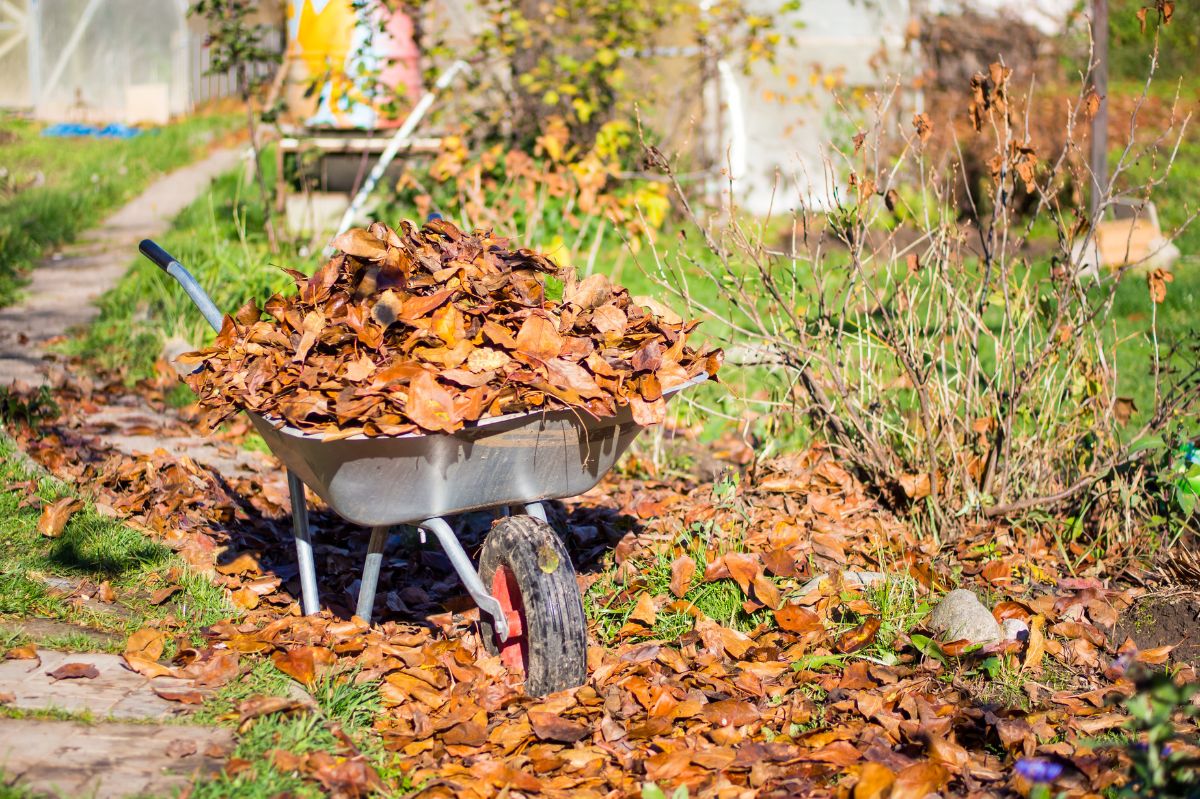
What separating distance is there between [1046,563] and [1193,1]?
47.3ft

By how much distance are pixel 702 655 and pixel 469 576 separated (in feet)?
2.38

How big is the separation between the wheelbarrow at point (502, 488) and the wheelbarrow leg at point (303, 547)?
240mm

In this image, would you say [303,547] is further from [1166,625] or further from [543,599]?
[1166,625]

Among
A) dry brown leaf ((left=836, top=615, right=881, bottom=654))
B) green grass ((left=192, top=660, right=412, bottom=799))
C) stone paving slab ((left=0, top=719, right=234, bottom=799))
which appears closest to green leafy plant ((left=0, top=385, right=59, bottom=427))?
green grass ((left=192, top=660, right=412, bottom=799))

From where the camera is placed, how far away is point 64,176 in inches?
418

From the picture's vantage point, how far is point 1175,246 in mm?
8461

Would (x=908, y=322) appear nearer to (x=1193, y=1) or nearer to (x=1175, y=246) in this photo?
(x=1175, y=246)

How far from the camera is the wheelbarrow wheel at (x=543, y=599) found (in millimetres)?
2758

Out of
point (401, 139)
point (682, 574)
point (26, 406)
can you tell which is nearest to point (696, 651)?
point (682, 574)

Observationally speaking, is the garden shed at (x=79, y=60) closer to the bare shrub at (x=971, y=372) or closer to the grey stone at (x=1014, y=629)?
the bare shrub at (x=971, y=372)

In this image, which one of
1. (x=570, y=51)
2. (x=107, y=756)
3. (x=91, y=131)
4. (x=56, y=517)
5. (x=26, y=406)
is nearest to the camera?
(x=107, y=756)

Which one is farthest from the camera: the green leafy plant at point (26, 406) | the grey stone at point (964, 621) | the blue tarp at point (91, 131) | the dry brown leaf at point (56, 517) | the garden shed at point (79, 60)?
the garden shed at point (79, 60)

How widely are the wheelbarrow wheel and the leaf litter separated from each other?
9 cm

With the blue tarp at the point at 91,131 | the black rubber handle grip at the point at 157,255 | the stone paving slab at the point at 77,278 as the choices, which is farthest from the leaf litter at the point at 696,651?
the blue tarp at the point at 91,131
